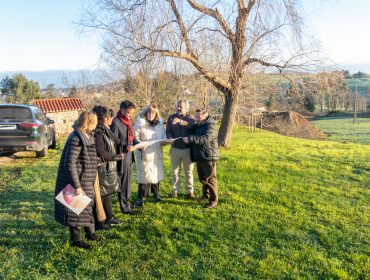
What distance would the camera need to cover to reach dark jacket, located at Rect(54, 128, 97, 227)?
13.4 ft

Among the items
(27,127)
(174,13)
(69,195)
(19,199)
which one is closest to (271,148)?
(174,13)

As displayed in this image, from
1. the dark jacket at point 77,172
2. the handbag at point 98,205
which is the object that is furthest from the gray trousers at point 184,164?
the dark jacket at point 77,172

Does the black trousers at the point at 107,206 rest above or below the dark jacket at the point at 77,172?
below

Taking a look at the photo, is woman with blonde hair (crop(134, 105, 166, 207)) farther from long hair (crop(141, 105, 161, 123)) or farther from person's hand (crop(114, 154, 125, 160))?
person's hand (crop(114, 154, 125, 160))

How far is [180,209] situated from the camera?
586 centimetres

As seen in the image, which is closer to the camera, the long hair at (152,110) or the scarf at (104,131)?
the scarf at (104,131)

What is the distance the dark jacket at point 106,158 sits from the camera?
475 centimetres

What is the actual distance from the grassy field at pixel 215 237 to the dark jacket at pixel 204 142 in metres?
0.91

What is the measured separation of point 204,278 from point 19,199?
14.5 feet

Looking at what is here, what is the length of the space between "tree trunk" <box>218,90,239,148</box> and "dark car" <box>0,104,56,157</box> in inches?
253

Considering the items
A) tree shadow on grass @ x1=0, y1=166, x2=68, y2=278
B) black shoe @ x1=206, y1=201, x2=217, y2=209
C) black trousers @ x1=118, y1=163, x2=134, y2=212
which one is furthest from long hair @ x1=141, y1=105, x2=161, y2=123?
tree shadow on grass @ x1=0, y1=166, x2=68, y2=278

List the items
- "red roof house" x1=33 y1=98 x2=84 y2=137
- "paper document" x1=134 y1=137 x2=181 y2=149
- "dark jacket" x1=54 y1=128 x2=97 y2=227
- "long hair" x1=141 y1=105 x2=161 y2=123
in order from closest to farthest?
"dark jacket" x1=54 y1=128 x2=97 y2=227 → "paper document" x1=134 y1=137 x2=181 y2=149 → "long hair" x1=141 y1=105 x2=161 y2=123 → "red roof house" x1=33 y1=98 x2=84 y2=137

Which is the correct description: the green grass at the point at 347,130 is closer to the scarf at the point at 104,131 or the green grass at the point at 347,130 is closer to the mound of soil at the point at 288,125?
the mound of soil at the point at 288,125

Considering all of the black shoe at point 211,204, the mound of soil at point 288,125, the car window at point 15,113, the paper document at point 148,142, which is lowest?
the mound of soil at point 288,125
